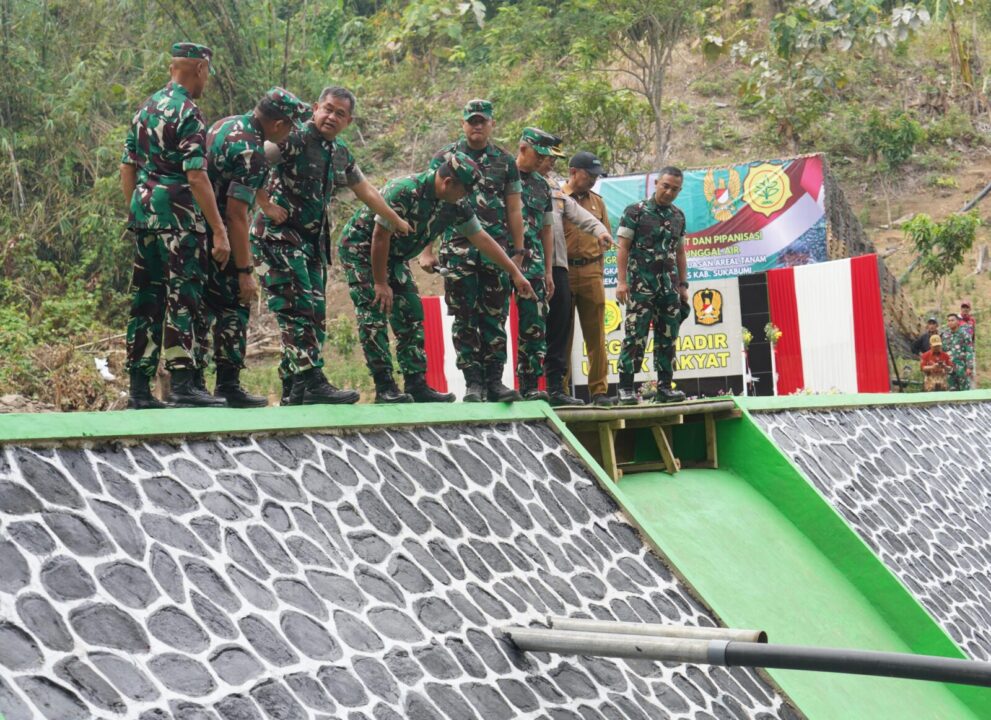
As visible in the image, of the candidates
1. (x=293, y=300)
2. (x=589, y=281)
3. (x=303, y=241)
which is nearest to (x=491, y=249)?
(x=303, y=241)

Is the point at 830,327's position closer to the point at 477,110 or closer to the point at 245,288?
the point at 477,110

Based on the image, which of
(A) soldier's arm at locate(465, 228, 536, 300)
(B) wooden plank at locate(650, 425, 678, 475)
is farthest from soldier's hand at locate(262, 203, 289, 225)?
(B) wooden plank at locate(650, 425, 678, 475)

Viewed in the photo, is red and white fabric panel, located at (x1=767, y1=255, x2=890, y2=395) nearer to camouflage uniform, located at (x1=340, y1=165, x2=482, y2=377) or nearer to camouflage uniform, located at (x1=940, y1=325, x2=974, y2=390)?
camouflage uniform, located at (x1=940, y1=325, x2=974, y2=390)

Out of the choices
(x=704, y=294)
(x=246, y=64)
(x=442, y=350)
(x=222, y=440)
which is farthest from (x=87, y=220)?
(x=222, y=440)

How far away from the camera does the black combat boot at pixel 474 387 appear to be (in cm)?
715

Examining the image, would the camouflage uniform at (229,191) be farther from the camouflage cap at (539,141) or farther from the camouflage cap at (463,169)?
the camouflage cap at (539,141)

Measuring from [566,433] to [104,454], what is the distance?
3.15 m

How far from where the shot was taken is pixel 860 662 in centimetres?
426

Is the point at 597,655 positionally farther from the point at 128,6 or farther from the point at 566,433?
the point at 128,6

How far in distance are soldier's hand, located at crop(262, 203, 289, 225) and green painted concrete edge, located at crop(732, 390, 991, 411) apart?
386 cm

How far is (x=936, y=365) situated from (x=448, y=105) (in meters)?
15.8

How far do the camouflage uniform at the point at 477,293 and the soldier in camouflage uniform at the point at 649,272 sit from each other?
182cm

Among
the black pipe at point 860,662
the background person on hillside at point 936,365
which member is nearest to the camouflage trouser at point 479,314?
the black pipe at point 860,662

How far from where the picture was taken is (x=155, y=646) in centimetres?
372
